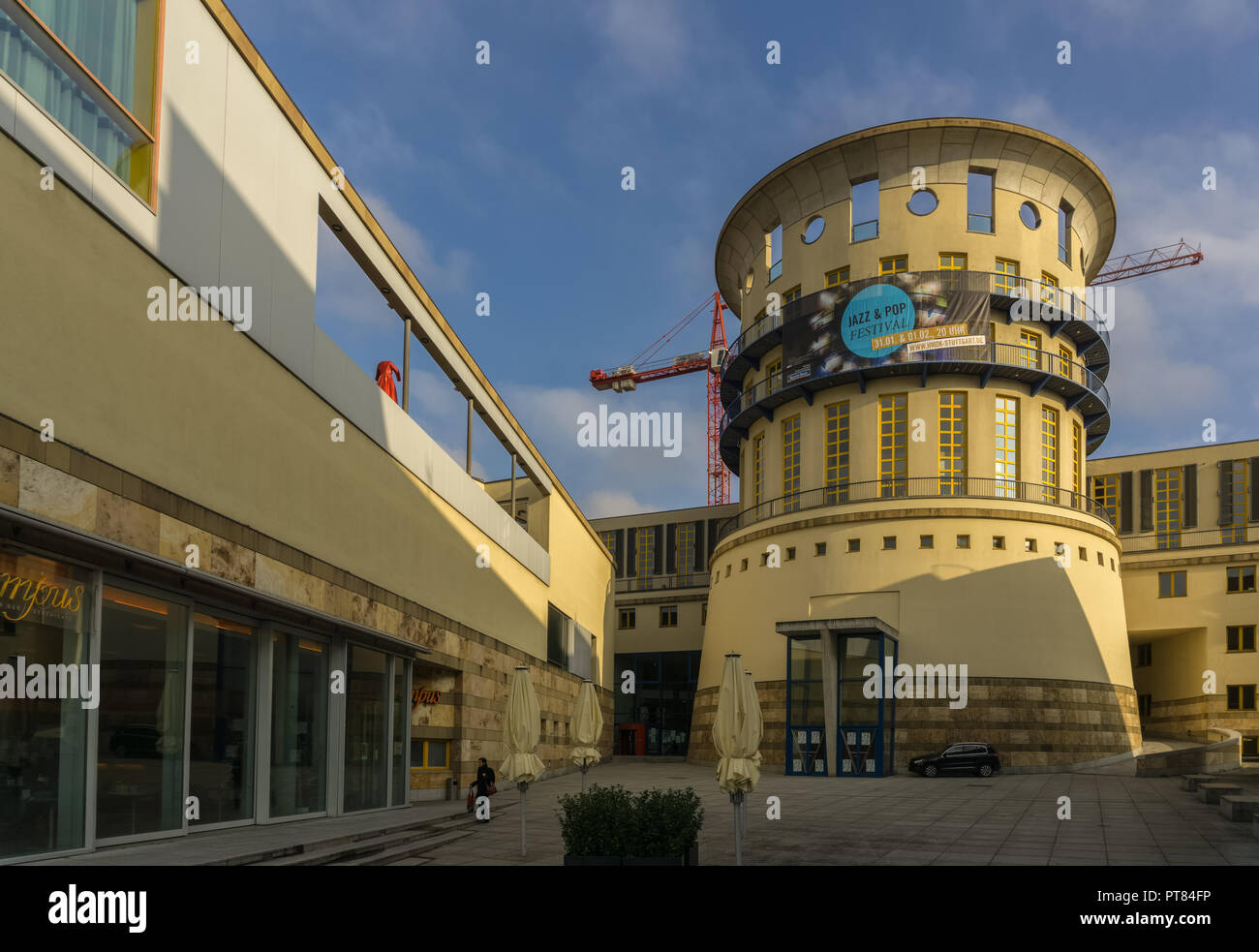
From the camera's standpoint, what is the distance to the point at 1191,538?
58188 millimetres

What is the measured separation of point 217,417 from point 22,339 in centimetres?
468

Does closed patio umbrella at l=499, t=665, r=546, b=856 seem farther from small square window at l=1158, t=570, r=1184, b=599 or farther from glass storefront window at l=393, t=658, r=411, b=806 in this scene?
small square window at l=1158, t=570, r=1184, b=599

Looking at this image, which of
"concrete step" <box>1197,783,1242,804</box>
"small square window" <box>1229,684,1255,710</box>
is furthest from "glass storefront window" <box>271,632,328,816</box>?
"small square window" <box>1229,684,1255,710</box>

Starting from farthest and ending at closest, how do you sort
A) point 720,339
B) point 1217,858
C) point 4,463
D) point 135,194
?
point 720,339, point 1217,858, point 135,194, point 4,463

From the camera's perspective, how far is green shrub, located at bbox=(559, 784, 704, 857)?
44.2ft

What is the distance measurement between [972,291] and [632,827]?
39.2 meters

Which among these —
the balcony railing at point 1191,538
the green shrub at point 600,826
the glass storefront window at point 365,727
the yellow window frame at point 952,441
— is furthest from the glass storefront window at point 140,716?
the balcony railing at point 1191,538

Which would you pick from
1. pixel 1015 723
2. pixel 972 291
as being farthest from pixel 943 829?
pixel 972 291

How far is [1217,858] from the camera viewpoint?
1653cm

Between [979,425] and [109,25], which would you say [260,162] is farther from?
[979,425]

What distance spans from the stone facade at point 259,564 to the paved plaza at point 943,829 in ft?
8.15

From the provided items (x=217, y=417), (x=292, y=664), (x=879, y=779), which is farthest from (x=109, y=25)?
(x=879, y=779)

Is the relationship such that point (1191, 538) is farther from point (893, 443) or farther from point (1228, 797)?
point (1228, 797)

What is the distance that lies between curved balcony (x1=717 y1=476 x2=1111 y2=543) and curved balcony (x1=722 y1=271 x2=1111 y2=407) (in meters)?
7.24
